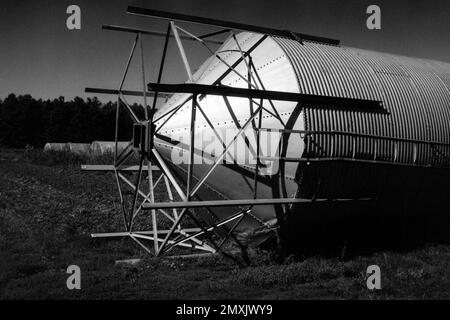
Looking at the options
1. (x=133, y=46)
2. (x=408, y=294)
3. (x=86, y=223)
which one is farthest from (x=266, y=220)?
(x=86, y=223)

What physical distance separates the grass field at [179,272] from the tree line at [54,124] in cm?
7420

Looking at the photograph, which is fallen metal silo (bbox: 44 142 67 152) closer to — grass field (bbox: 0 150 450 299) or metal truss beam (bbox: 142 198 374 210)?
grass field (bbox: 0 150 450 299)

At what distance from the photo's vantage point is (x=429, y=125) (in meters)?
10.8

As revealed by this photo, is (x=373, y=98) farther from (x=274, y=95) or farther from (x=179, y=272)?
(x=179, y=272)

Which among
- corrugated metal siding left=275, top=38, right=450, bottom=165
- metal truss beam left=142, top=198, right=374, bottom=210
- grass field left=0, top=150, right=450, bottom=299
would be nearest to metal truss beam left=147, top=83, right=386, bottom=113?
corrugated metal siding left=275, top=38, right=450, bottom=165

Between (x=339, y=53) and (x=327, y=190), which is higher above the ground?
(x=339, y=53)

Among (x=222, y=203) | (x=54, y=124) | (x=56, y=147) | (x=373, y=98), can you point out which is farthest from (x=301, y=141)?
(x=54, y=124)

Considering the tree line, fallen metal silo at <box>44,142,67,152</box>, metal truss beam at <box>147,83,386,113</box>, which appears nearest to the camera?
metal truss beam at <box>147,83,386,113</box>

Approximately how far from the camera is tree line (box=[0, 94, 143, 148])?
84.2 meters

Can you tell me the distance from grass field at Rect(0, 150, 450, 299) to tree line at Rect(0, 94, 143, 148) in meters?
74.2

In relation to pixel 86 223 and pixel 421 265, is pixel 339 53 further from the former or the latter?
pixel 86 223

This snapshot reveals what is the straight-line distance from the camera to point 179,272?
30.0 ft

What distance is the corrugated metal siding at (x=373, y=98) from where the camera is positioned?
30.8 feet

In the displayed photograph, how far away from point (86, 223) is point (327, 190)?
328 inches
